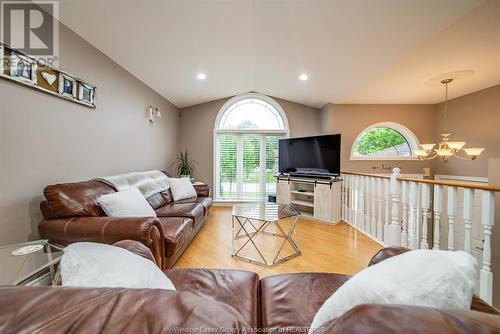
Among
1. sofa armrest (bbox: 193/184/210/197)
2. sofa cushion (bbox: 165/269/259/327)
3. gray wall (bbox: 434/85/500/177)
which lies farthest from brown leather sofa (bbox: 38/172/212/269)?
gray wall (bbox: 434/85/500/177)

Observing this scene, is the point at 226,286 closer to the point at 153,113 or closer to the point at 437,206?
the point at 437,206

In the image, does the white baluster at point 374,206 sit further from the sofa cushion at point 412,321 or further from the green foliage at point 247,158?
the sofa cushion at point 412,321

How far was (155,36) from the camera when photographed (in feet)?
7.82

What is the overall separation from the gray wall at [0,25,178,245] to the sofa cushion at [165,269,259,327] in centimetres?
154

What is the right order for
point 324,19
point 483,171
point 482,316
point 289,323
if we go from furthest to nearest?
point 483,171
point 324,19
point 289,323
point 482,316

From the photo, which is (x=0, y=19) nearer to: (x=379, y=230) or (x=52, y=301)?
(x=52, y=301)

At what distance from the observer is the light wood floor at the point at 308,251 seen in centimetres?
211

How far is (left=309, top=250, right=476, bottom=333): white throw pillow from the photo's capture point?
50 cm

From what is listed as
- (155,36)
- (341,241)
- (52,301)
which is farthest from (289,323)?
(155,36)

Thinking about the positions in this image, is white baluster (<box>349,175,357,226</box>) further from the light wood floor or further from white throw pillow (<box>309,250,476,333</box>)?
white throw pillow (<box>309,250,476,333</box>)

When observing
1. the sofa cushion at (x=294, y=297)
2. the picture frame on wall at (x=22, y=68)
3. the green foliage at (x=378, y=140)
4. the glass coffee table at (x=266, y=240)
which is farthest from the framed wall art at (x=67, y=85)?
the green foliage at (x=378, y=140)

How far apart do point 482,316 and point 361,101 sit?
15.6ft

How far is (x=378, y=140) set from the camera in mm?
4641

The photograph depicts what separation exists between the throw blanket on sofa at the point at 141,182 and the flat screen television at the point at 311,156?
2487 millimetres
